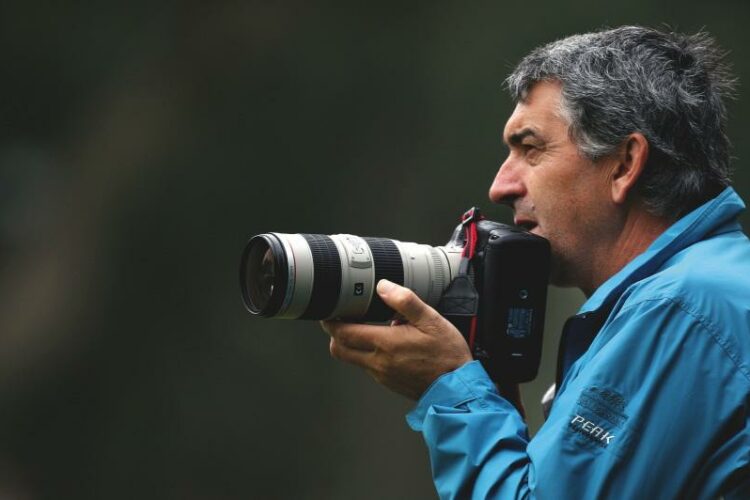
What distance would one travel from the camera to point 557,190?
5.57 feet

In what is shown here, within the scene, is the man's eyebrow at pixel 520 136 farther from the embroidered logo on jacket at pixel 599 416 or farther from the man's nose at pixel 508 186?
the embroidered logo on jacket at pixel 599 416

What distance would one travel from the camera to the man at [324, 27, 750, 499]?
1.23 metres

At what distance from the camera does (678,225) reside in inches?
59.8

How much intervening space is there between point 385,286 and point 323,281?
0.35 feet

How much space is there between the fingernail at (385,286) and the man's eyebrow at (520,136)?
0.41 meters

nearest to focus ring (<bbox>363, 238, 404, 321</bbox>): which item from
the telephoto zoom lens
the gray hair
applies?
the telephoto zoom lens

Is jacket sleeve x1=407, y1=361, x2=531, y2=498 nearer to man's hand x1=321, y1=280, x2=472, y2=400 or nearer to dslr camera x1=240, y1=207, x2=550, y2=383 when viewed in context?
man's hand x1=321, y1=280, x2=472, y2=400

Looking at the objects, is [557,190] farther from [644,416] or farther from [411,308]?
[644,416]

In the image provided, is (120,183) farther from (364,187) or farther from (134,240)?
(364,187)

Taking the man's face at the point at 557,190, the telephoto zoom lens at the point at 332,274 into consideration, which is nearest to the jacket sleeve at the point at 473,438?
the telephoto zoom lens at the point at 332,274

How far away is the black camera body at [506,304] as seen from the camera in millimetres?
1647

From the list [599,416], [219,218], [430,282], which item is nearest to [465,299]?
[430,282]

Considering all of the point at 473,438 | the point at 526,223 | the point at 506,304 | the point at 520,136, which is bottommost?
the point at 473,438

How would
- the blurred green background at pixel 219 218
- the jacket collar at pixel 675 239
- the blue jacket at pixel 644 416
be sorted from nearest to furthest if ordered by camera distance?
the blue jacket at pixel 644 416 → the jacket collar at pixel 675 239 → the blurred green background at pixel 219 218
